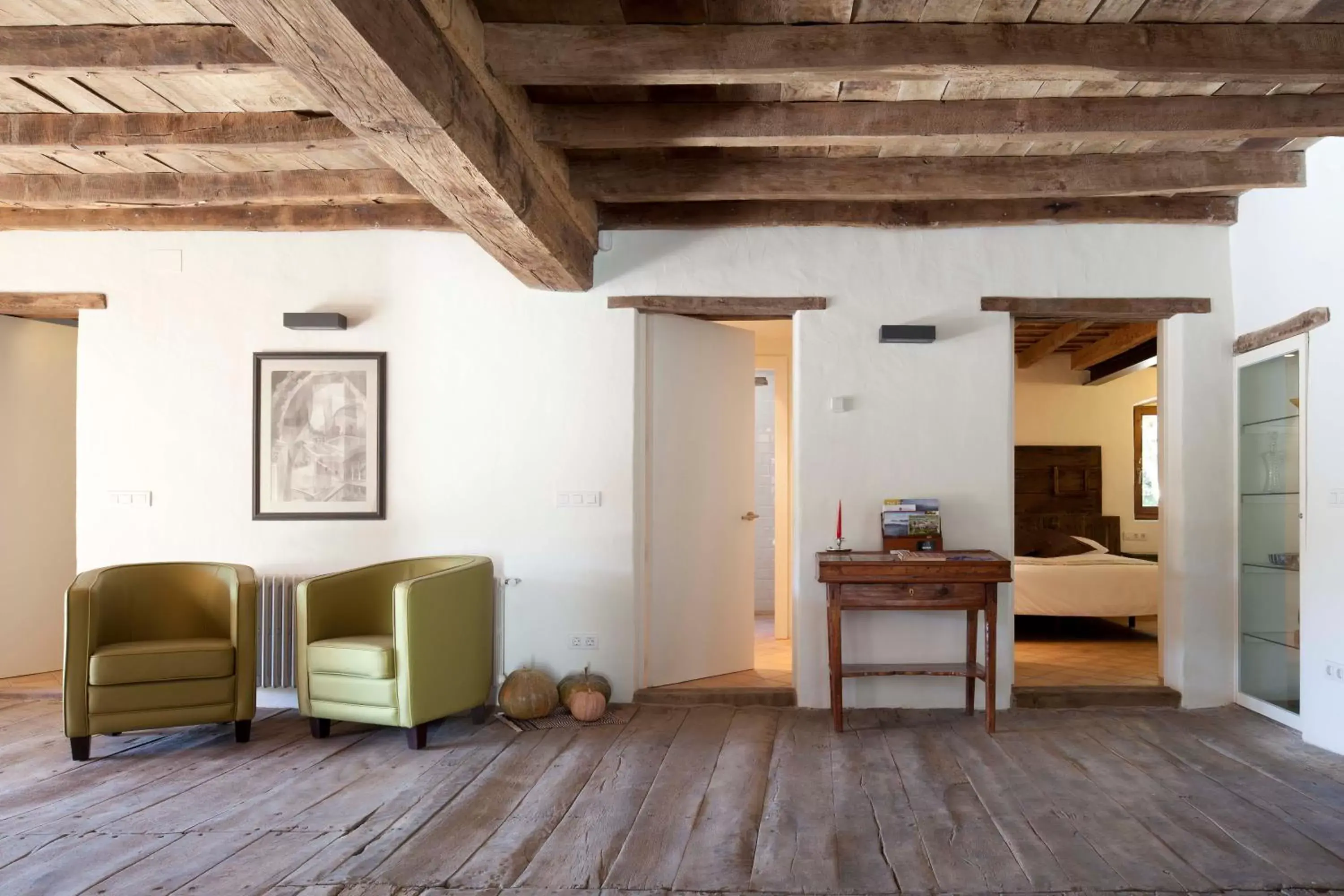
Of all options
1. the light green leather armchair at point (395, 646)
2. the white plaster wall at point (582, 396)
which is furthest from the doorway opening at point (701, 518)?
the light green leather armchair at point (395, 646)

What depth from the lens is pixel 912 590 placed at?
4.42 m

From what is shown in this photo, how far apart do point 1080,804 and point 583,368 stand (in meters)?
3.07

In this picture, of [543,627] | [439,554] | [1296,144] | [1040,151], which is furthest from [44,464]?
[1296,144]

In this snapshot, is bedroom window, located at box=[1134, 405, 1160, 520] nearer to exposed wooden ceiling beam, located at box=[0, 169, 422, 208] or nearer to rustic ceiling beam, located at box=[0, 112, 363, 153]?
exposed wooden ceiling beam, located at box=[0, 169, 422, 208]

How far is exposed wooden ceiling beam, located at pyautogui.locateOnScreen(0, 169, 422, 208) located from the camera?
14.7 feet

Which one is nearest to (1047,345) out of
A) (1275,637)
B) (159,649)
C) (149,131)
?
(1275,637)

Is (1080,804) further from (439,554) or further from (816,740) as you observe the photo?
(439,554)

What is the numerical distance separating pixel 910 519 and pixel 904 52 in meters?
2.49

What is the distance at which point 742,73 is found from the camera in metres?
3.04

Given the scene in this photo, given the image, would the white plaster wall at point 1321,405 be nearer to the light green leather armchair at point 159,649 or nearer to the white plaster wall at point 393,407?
the white plaster wall at point 393,407

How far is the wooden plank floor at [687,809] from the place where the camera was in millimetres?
2773

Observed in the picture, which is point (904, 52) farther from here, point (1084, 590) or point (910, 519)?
point (1084, 590)

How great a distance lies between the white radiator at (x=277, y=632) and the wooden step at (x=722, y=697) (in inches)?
73.1

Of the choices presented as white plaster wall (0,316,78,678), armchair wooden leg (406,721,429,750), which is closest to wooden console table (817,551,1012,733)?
armchair wooden leg (406,721,429,750)
